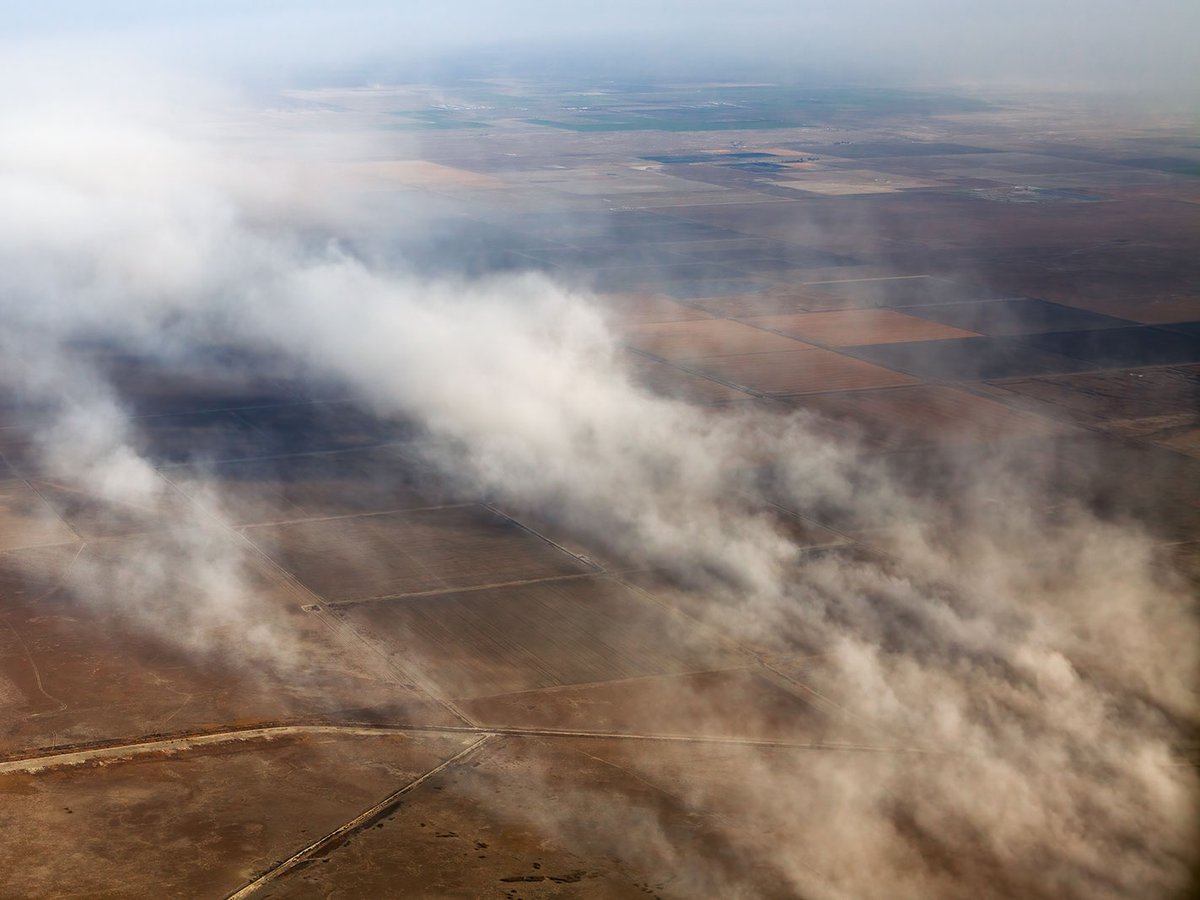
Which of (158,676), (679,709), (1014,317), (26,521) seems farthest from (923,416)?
(158,676)

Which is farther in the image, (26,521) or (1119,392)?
(1119,392)

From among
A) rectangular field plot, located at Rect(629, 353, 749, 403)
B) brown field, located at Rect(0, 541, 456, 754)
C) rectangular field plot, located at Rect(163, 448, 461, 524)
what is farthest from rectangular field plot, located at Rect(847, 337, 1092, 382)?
brown field, located at Rect(0, 541, 456, 754)

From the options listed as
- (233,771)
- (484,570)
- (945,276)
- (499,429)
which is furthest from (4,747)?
(945,276)

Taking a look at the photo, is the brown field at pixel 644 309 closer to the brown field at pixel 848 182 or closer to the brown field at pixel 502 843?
the brown field at pixel 502 843

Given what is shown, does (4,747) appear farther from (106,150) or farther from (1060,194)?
(1060,194)

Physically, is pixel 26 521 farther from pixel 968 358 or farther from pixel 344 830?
pixel 968 358

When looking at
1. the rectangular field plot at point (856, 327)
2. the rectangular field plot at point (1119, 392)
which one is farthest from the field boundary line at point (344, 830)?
the rectangular field plot at point (856, 327)
